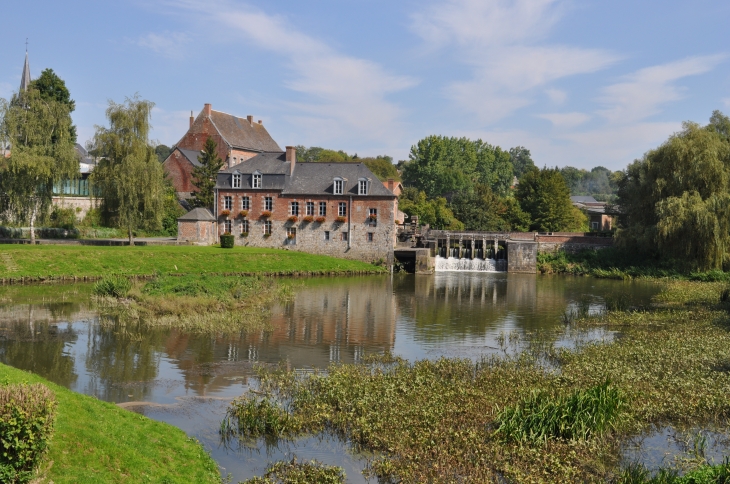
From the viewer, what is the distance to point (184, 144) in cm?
6356

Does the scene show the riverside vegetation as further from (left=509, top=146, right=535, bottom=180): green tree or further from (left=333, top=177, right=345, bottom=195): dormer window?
(left=509, top=146, right=535, bottom=180): green tree

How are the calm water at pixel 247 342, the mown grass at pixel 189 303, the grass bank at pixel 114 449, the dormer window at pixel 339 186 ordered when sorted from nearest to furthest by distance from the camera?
1. the grass bank at pixel 114 449
2. the calm water at pixel 247 342
3. the mown grass at pixel 189 303
4. the dormer window at pixel 339 186

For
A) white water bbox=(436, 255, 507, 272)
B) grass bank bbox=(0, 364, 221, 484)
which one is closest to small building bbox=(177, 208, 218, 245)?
white water bbox=(436, 255, 507, 272)

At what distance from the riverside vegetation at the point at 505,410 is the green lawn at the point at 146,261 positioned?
20004 mm

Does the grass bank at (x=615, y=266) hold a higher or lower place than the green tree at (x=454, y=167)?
lower

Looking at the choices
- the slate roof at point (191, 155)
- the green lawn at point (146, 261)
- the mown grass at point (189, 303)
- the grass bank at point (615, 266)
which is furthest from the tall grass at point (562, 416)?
the slate roof at point (191, 155)

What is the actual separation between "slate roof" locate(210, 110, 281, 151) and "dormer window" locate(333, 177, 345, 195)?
19.2 meters

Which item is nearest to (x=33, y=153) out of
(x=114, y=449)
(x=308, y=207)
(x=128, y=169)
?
(x=128, y=169)

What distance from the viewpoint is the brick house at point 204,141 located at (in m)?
61.1

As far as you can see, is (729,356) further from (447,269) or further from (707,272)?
(447,269)

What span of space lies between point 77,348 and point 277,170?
30.8 metres

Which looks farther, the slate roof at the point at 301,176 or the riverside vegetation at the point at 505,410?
the slate roof at the point at 301,176

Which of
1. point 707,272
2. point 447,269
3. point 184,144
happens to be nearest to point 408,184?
point 184,144

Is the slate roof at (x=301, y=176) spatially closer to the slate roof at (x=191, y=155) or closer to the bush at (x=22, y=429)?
the slate roof at (x=191, y=155)
